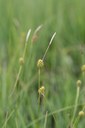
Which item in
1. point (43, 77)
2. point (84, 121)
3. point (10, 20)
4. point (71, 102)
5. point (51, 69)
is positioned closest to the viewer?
point (84, 121)

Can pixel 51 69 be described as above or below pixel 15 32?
below

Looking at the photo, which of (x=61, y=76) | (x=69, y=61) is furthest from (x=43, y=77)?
(x=69, y=61)

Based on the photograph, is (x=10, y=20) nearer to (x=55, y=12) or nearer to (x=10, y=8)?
(x=10, y=8)

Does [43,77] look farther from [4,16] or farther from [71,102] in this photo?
[4,16]

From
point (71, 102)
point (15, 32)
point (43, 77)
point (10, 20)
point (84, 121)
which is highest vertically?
point (10, 20)

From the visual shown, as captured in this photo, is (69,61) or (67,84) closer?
(67,84)

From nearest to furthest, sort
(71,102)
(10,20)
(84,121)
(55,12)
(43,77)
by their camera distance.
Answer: (84,121), (71,102), (43,77), (10,20), (55,12)

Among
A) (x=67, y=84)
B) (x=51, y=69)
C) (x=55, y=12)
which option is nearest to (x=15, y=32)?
(x=51, y=69)
